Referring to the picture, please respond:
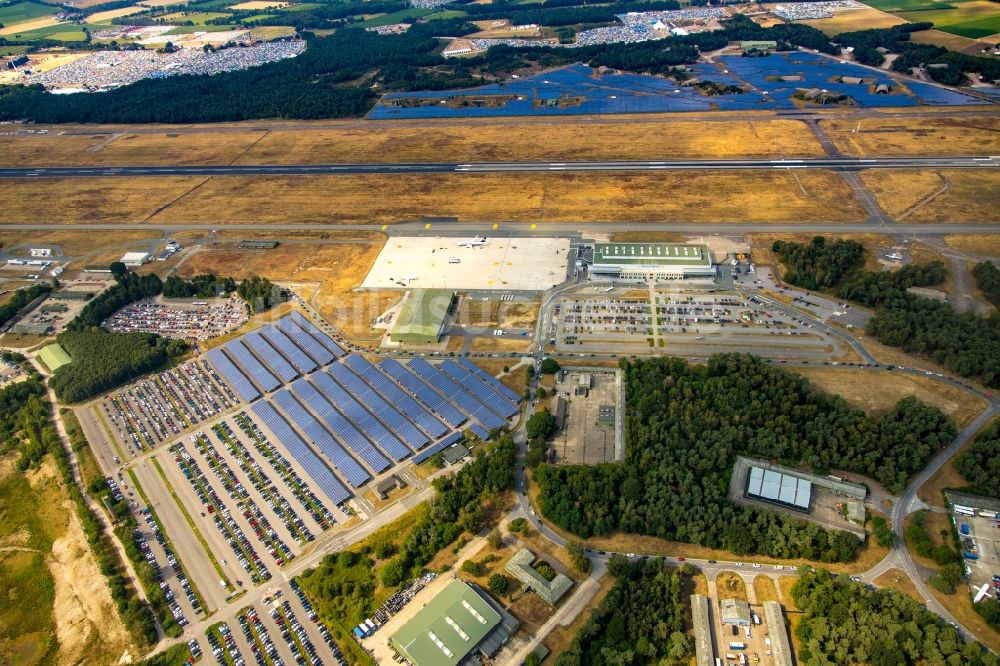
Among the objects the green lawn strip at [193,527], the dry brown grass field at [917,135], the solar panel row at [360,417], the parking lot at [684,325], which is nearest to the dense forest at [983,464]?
the parking lot at [684,325]

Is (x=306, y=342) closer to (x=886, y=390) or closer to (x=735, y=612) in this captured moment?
(x=735, y=612)

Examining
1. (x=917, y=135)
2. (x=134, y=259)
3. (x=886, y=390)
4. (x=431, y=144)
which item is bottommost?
(x=886, y=390)

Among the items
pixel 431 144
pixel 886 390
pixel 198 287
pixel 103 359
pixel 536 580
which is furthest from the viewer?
pixel 431 144

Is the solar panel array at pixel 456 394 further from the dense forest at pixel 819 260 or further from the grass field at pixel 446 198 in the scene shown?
the dense forest at pixel 819 260

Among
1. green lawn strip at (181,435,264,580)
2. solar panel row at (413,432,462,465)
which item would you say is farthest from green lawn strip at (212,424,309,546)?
solar panel row at (413,432,462,465)

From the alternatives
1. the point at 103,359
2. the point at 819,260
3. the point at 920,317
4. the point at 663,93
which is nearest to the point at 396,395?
the point at 103,359

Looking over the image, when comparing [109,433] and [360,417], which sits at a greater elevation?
[360,417]

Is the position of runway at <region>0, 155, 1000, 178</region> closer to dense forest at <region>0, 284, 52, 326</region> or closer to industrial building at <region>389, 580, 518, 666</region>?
dense forest at <region>0, 284, 52, 326</region>
